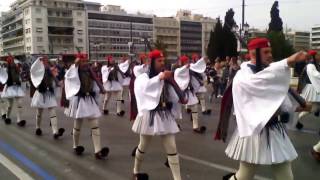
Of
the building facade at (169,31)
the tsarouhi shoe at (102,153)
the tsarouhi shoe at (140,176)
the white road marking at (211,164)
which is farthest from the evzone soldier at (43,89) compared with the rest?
the building facade at (169,31)

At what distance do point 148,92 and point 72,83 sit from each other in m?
3.09

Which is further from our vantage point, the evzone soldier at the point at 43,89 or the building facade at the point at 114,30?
the building facade at the point at 114,30

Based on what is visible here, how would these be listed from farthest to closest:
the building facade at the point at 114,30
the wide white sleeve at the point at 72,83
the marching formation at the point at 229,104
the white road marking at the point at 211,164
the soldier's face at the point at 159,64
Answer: the building facade at the point at 114,30
the wide white sleeve at the point at 72,83
the white road marking at the point at 211,164
the soldier's face at the point at 159,64
the marching formation at the point at 229,104

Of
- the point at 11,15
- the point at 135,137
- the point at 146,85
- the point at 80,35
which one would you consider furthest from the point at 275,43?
the point at 11,15

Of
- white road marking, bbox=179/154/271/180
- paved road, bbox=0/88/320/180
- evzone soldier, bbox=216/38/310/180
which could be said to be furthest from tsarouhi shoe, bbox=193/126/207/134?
evzone soldier, bbox=216/38/310/180

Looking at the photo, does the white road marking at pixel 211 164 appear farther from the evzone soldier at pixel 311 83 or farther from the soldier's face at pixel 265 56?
the evzone soldier at pixel 311 83

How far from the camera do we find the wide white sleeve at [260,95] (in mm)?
4562

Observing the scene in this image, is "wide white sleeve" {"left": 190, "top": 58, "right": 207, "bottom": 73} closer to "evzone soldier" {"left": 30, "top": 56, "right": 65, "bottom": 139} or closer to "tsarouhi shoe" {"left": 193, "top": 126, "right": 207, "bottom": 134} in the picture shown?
"tsarouhi shoe" {"left": 193, "top": 126, "right": 207, "bottom": 134}

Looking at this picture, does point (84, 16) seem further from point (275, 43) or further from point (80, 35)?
point (275, 43)

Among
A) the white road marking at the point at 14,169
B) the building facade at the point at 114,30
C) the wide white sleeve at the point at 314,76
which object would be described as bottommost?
the white road marking at the point at 14,169

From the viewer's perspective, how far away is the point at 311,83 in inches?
419

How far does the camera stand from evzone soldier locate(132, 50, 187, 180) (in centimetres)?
648

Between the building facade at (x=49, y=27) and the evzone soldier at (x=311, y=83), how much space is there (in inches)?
4654

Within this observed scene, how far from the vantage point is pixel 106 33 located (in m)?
149
